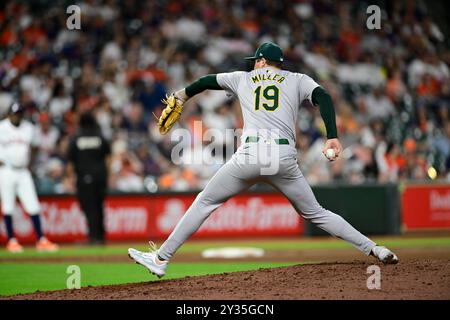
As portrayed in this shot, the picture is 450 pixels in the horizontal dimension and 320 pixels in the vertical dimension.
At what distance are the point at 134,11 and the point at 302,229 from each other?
720cm

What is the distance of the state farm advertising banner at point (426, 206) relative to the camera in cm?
1694

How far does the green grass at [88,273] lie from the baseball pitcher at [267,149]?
6.14ft

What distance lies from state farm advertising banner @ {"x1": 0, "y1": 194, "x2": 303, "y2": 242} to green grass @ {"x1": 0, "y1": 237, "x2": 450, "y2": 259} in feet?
1.43

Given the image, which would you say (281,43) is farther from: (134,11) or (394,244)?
(394,244)

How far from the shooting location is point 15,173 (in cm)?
1466

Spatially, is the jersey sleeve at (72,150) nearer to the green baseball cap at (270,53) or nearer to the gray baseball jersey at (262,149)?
the gray baseball jersey at (262,149)

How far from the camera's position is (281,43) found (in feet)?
69.0

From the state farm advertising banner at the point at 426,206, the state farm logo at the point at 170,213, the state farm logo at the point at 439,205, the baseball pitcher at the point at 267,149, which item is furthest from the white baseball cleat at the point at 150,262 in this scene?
the state farm logo at the point at 439,205

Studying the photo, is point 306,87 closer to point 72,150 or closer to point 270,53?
point 270,53

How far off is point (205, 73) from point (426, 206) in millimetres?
5917

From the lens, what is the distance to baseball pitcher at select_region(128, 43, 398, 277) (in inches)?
294

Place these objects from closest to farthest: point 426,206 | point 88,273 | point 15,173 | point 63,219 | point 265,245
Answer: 1. point 88,273
2. point 15,173
3. point 265,245
4. point 63,219
5. point 426,206

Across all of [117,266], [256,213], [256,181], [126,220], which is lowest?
[117,266]

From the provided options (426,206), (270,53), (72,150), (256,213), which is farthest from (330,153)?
(426,206)
